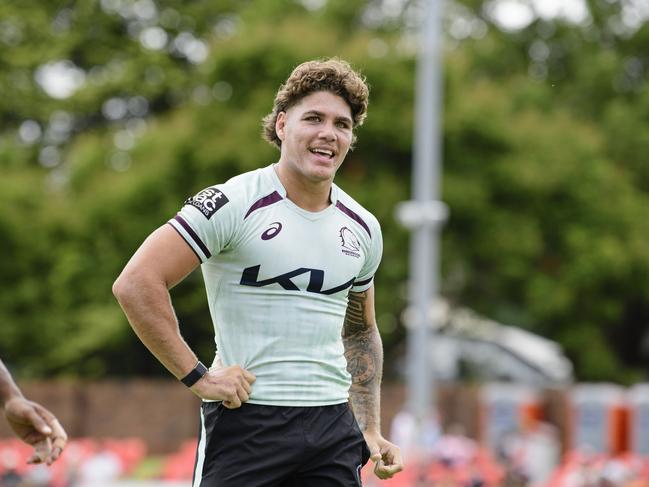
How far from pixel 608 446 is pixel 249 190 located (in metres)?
17.4

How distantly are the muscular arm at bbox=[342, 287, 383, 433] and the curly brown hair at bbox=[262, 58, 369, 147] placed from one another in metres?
0.75

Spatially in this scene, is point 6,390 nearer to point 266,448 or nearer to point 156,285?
point 156,285

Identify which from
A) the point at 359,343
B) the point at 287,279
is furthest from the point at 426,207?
the point at 287,279

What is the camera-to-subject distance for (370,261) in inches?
199

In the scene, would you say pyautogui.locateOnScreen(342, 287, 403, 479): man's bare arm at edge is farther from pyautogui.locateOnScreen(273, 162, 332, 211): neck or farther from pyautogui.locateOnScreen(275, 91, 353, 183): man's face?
pyautogui.locateOnScreen(275, 91, 353, 183): man's face

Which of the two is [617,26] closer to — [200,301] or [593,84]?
[593,84]

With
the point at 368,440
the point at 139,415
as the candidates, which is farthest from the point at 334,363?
the point at 139,415

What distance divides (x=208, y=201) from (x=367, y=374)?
110cm

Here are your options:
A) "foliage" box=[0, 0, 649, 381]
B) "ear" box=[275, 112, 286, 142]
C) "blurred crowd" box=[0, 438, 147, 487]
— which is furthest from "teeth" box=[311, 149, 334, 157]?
"foliage" box=[0, 0, 649, 381]

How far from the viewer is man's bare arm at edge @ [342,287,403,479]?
16.9 feet

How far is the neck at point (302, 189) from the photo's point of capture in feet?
15.8

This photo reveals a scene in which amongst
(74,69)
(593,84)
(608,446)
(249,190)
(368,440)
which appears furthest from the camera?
(593,84)

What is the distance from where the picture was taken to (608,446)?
21.1m

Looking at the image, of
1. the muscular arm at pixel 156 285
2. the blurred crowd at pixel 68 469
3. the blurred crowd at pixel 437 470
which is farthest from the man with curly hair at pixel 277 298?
the blurred crowd at pixel 68 469
